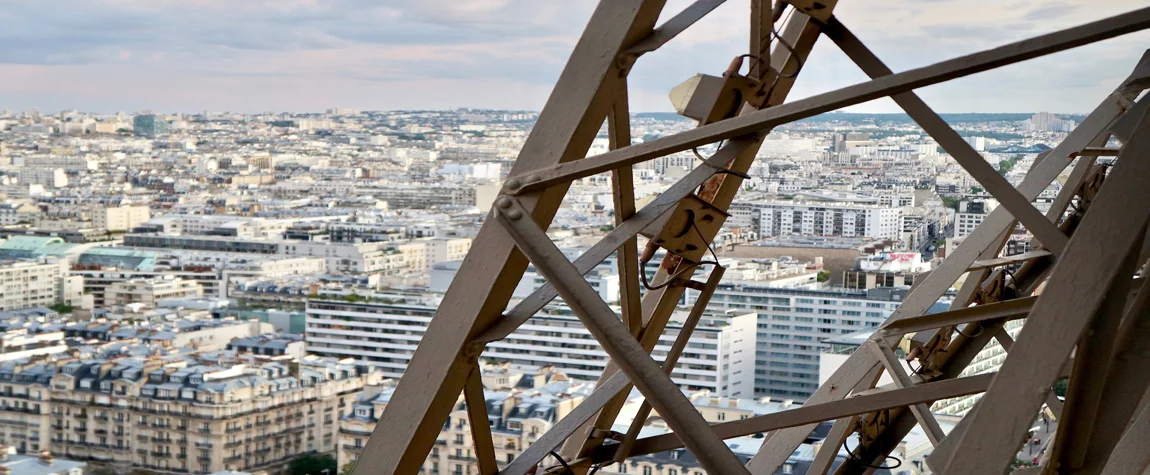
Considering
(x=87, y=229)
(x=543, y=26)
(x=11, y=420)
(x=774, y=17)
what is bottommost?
(x=11, y=420)

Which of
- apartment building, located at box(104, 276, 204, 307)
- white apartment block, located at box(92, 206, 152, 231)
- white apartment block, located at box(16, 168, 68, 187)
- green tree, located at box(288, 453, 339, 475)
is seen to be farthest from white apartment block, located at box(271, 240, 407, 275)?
green tree, located at box(288, 453, 339, 475)

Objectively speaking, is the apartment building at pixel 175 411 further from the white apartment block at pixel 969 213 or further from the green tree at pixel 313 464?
the white apartment block at pixel 969 213

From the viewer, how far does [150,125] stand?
27.2 meters

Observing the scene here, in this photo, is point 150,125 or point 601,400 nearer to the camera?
point 601,400

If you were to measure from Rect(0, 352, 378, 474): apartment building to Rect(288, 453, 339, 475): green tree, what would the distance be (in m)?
0.14

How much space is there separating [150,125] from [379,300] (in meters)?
13.2

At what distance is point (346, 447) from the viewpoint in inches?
413

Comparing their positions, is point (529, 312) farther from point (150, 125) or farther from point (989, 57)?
point (150, 125)

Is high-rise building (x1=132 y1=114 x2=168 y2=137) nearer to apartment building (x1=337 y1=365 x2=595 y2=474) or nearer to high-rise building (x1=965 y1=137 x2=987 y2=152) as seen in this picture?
apartment building (x1=337 y1=365 x2=595 y2=474)

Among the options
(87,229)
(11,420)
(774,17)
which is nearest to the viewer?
(774,17)

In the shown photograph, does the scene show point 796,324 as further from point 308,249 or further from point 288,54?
point 288,54

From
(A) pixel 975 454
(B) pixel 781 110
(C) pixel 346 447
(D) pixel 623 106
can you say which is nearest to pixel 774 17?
(D) pixel 623 106

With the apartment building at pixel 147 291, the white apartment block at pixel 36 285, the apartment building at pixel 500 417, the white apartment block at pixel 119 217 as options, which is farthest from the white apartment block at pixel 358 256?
the apartment building at pixel 500 417

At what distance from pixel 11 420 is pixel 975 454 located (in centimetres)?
1341
